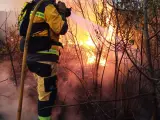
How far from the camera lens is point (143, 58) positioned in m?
5.10

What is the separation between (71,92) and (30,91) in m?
0.84

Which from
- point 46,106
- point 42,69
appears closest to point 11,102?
point 46,106

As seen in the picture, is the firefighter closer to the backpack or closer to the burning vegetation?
the backpack

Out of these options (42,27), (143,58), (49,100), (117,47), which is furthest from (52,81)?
(143,58)

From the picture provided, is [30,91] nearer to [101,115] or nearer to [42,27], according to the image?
[101,115]

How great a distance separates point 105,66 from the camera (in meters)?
5.92

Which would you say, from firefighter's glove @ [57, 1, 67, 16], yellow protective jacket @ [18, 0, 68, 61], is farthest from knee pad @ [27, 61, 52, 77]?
firefighter's glove @ [57, 1, 67, 16]

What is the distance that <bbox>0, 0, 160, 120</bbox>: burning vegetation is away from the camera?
15.4 ft

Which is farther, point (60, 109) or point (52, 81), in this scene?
point (60, 109)

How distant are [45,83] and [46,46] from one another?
0.54 m

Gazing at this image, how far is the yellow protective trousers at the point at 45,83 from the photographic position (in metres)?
4.68

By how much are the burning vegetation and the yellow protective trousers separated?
1.33 feet

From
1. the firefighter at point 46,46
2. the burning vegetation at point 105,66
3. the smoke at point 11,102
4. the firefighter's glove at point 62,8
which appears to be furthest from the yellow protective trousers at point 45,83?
the smoke at point 11,102

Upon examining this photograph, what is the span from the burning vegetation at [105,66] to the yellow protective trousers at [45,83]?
1.33 ft
